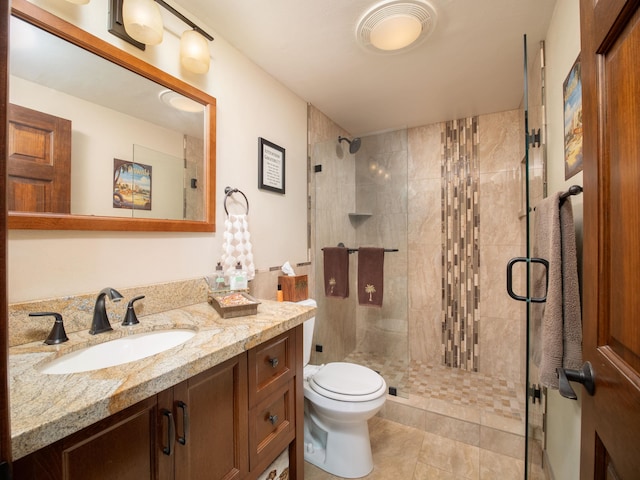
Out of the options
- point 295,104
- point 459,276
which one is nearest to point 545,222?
point 459,276

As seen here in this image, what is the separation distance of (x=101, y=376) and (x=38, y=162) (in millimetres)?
740

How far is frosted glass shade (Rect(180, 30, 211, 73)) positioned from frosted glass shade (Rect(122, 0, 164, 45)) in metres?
0.16

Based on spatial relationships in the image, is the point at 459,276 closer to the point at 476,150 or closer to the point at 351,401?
the point at 476,150

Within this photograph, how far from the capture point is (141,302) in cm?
116

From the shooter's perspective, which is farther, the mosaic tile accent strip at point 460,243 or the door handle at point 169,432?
the mosaic tile accent strip at point 460,243

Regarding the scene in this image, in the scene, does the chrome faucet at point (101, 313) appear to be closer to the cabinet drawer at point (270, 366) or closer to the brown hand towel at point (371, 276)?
the cabinet drawer at point (270, 366)

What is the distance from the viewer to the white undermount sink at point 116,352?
85cm

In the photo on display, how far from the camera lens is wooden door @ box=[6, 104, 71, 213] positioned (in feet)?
2.84

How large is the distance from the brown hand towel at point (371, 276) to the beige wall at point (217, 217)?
20.0 inches

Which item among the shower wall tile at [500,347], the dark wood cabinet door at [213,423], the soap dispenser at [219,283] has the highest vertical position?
the soap dispenser at [219,283]

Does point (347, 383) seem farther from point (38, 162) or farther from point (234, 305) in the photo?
point (38, 162)

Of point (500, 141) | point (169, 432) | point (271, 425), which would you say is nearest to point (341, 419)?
point (271, 425)

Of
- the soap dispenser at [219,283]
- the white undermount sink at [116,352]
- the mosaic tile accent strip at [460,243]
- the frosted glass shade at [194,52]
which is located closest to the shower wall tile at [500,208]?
the mosaic tile accent strip at [460,243]

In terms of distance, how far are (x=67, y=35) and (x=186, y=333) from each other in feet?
3.73
